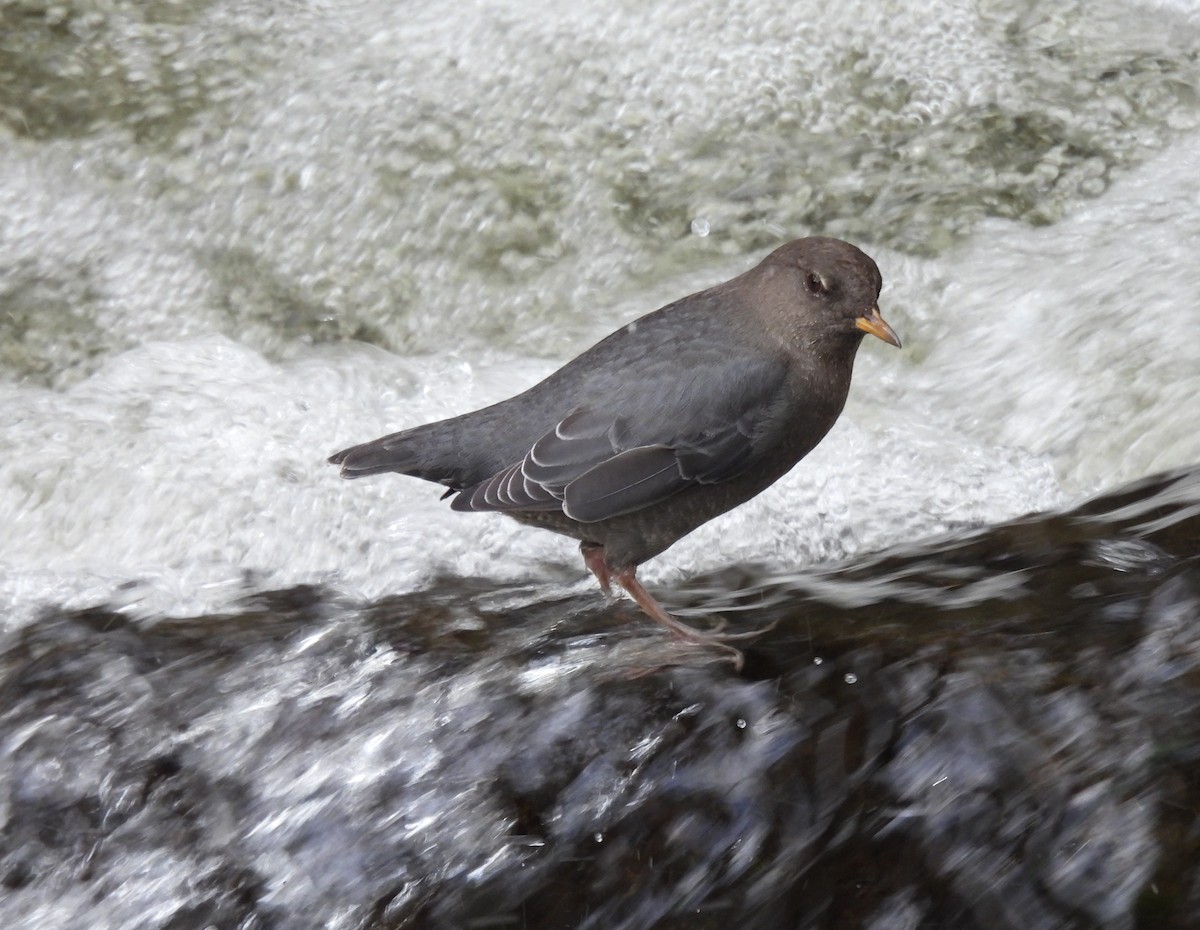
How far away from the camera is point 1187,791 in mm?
2559

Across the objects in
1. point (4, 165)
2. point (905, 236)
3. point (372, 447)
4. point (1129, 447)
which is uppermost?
point (4, 165)

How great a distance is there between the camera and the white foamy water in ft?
15.5

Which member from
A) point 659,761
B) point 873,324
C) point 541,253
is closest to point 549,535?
point 541,253

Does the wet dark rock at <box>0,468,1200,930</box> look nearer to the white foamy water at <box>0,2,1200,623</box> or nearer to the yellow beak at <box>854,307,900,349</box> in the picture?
the yellow beak at <box>854,307,900,349</box>

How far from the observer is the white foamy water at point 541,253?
474 centimetres

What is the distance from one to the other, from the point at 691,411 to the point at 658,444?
0.11 metres

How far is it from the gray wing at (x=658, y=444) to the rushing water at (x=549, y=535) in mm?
359

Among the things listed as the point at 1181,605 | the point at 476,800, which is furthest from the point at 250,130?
the point at 1181,605

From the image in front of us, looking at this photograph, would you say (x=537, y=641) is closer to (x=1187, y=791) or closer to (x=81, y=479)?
(x=1187, y=791)

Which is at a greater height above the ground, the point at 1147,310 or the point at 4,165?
the point at 4,165

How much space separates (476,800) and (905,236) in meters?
3.37

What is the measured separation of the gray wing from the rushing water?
36cm

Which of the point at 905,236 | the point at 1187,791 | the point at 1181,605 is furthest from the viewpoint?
the point at 905,236

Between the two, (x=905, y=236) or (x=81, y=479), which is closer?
(x=81, y=479)
